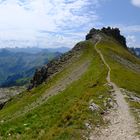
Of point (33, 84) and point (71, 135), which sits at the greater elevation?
point (71, 135)

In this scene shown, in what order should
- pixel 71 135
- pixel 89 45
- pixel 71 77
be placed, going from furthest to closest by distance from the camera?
pixel 89 45 → pixel 71 77 → pixel 71 135

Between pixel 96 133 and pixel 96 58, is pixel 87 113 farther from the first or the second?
pixel 96 58

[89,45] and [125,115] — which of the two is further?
[89,45]

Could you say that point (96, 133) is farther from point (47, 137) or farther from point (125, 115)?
point (125, 115)

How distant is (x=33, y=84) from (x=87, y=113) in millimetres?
116331

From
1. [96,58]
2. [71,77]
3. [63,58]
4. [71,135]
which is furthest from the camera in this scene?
[63,58]

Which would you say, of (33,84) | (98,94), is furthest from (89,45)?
(98,94)

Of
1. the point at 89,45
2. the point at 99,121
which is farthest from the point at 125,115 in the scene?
the point at 89,45

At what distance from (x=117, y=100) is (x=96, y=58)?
8128 cm

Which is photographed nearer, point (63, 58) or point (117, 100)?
point (117, 100)

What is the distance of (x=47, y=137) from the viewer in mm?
31656

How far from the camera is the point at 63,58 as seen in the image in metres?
150

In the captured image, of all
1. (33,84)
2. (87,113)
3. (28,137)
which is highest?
(87,113)

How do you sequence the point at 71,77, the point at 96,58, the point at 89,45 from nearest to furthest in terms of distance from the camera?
the point at 71,77 < the point at 96,58 < the point at 89,45
